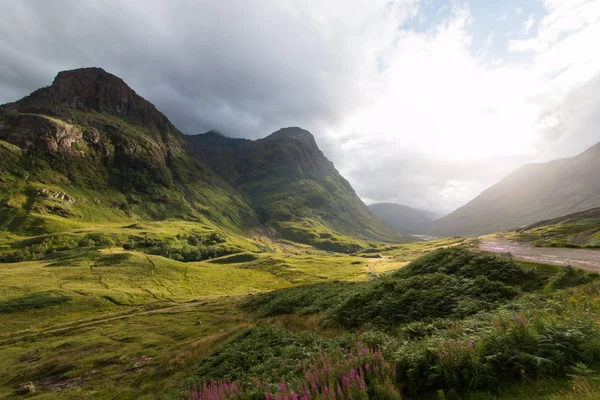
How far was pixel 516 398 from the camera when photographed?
6.44 meters

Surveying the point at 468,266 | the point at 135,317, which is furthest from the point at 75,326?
the point at 468,266

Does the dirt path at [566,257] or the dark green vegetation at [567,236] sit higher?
the dirt path at [566,257]

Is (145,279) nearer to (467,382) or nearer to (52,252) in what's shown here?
(52,252)

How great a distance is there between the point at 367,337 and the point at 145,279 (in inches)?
4560

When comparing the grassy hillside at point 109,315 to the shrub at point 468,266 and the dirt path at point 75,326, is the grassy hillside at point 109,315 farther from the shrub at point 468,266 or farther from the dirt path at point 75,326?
the shrub at point 468,266

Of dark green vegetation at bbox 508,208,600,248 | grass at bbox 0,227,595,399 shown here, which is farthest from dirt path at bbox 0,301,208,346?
dark green vegetation at bbox 508,208,600,248

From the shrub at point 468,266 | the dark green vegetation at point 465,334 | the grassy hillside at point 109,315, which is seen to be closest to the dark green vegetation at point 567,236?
the shrub at point 468,266

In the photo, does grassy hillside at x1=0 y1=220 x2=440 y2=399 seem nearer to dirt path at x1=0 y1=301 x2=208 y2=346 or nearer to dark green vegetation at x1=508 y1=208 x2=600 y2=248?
dirt path at x1=0 y1=301 x2=208 y2=346

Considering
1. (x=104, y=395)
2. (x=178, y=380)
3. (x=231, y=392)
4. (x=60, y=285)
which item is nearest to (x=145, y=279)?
(x=60, y=285)

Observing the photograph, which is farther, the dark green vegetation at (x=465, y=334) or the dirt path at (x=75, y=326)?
the dirt path at (x=75, y=326)

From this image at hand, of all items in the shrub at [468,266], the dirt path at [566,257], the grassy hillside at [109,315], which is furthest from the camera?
the grassy hillside at [109,315]

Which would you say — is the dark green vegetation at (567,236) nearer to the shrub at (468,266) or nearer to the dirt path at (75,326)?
the shrub at (468,266)

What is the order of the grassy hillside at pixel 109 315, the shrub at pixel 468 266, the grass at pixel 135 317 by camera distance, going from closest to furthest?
the shrub at pixel 468 266 < the grass at pixel 135 317 < the grassy hillside at pixel 109 315

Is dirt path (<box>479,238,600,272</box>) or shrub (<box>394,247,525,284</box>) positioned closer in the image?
shrub (<box>394,247,525,284</box>)
